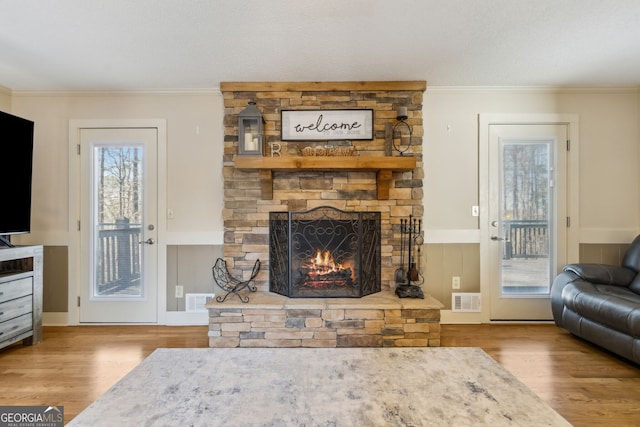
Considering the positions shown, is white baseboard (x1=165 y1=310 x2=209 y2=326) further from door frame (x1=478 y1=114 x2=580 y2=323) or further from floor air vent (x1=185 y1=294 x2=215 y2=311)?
door frame (x1=478 y1=114 x2=580 y2=323)

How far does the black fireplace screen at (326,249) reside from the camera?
305cm

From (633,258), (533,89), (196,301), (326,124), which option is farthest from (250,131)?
(633,258)

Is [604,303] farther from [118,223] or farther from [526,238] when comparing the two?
[118,223]

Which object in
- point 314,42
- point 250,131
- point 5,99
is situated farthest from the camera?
point 5,99

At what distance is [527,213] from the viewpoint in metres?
3.35

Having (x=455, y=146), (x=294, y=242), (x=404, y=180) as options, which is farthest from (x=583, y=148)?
(x=294, y=242)

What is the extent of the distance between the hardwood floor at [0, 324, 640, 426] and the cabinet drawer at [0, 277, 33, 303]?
476mm

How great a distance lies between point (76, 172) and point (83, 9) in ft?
6.17

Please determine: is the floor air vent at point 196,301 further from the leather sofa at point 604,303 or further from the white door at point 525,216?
the leather sofa at point 604,303

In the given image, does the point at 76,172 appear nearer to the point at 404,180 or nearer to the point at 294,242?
the point at 294,242

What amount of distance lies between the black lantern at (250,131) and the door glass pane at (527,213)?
98.2 inches

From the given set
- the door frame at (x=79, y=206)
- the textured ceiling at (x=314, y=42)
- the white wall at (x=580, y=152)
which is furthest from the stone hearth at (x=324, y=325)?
the textured ceiling at (x=314, y=42)

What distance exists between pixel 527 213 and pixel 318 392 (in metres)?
3.18

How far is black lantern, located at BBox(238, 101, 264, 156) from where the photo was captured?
120 inches
